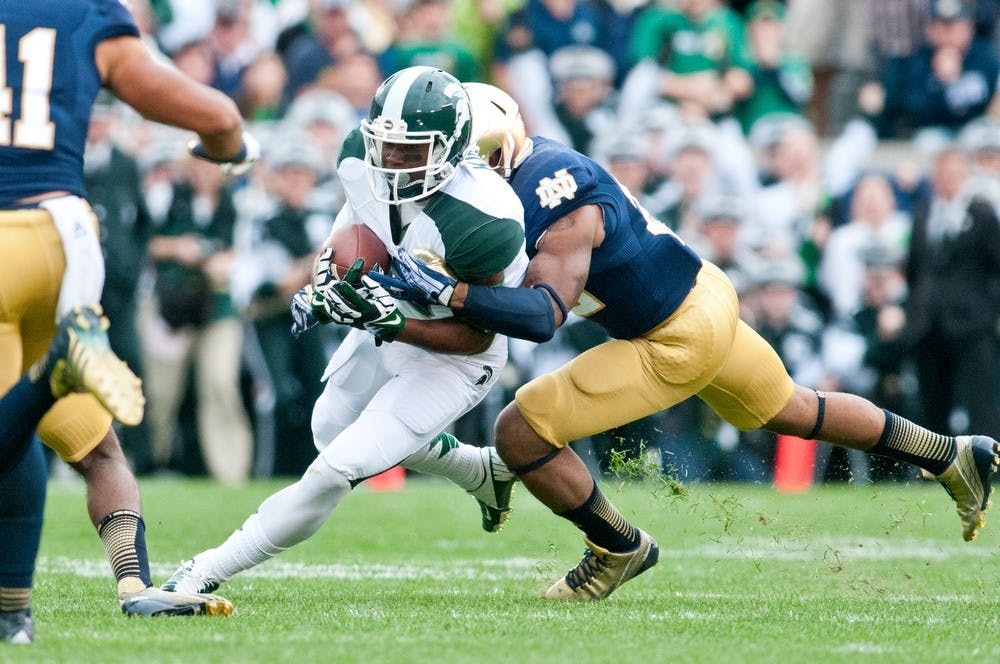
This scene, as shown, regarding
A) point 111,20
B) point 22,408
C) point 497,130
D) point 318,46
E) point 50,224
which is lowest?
point 318,46

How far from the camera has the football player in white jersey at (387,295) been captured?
4.59m

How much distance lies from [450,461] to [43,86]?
213 centimetres

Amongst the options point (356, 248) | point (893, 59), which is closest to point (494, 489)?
point (356, 248)

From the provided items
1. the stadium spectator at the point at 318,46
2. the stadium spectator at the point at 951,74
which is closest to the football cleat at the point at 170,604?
the stadium spectator at the point at 318,46

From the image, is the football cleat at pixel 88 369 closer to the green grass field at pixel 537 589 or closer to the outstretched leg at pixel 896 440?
the green grass field at pixel 537 589

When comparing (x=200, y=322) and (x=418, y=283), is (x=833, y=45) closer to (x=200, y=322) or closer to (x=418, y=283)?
(x=200, y=322)

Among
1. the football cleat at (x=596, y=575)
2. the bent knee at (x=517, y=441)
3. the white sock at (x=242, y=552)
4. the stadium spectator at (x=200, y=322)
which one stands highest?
the bent knee at (x=517, y=441)

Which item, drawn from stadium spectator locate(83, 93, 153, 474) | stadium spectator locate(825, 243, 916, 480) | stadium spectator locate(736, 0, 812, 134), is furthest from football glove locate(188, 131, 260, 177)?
stadium spectator locate(736, 0, 812, 134)

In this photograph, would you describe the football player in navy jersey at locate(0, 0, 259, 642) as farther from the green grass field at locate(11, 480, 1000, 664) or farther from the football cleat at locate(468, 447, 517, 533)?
the football cleat at locate(468, 447, 517, 533)

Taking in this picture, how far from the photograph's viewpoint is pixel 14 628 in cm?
399

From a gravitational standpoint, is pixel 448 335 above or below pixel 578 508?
above

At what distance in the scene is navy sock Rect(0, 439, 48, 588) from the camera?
13.0 feet

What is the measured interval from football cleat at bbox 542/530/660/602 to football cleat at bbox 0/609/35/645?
71.1 inches

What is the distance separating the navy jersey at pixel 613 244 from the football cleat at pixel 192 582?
136 cm
